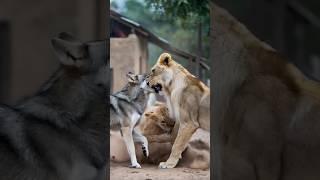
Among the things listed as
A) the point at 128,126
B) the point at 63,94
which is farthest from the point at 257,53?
the point at 128,126

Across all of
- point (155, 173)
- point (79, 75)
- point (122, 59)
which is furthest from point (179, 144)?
point (122, 59)

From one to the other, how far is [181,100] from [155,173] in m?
1.44

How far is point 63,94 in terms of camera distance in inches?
192

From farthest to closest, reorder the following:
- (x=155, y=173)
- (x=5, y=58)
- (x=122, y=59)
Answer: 1. (x=122, y=59)
2. (x=155, y=173)
3. (x=5, y=58)

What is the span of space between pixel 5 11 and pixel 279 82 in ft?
8.56

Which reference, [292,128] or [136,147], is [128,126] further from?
[292,128]

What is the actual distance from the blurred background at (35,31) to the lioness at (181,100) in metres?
3.86

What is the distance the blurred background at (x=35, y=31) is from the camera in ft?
15.6

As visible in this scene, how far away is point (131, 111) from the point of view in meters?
8.94

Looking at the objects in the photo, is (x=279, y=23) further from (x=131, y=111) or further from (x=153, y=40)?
(x=153, y=40)

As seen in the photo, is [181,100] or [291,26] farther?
[181,100]

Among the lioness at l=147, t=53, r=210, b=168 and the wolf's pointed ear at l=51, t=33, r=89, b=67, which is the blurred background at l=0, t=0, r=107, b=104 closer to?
the wolf's pointed ear at l=51, t=33, r=89, b=67

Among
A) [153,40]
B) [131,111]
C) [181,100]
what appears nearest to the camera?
[181,100]

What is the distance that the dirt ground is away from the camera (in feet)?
23.9
